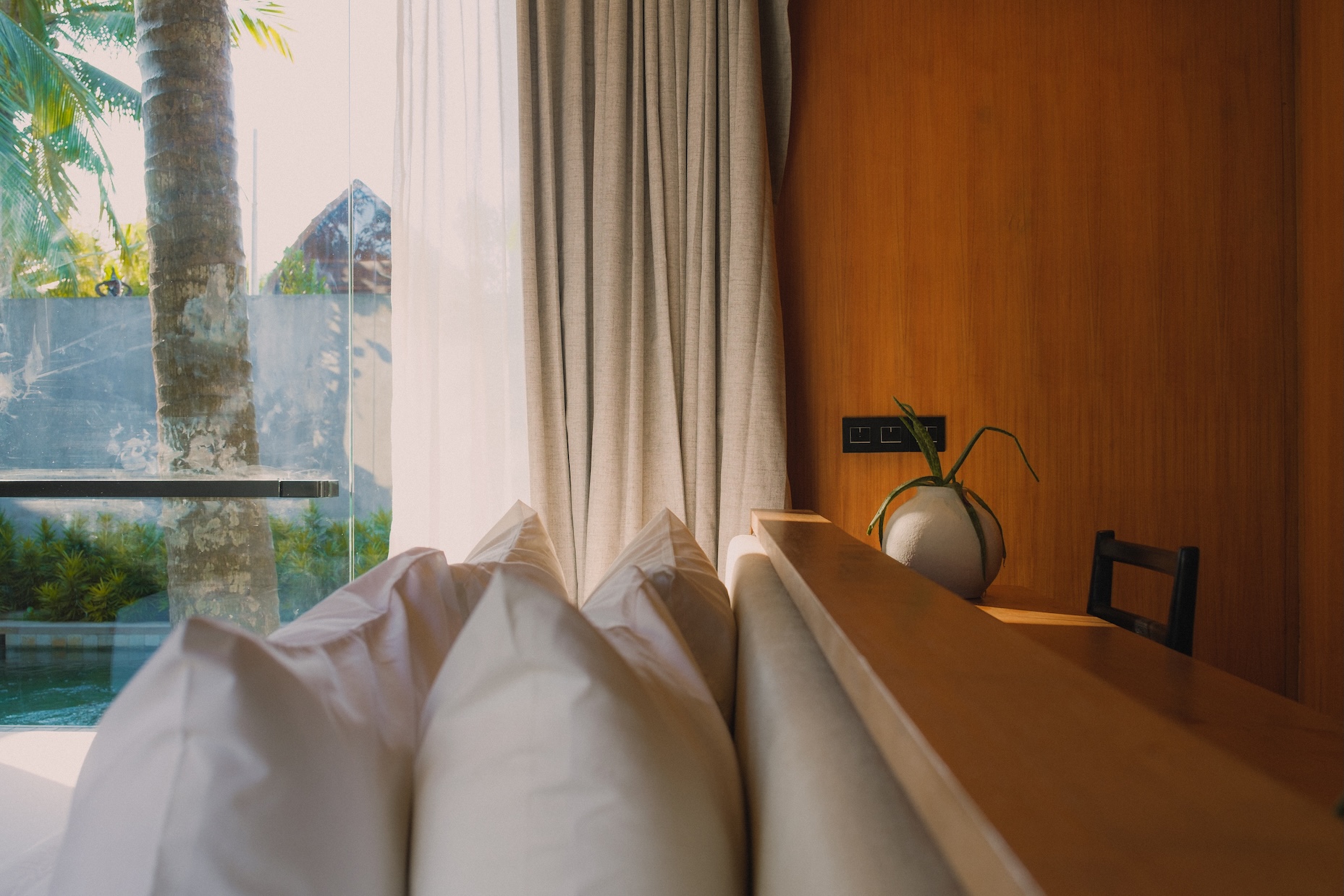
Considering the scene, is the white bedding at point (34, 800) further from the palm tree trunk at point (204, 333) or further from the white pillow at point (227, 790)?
the palm tree trunk at point (204, 333)

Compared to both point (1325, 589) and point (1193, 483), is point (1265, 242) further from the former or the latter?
point (1325, 589)

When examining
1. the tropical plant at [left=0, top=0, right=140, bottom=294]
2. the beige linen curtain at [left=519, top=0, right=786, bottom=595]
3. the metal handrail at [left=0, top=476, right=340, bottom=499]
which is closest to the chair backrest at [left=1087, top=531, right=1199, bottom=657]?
the beige linen curtain at [left=519, top=0, right=786, bottom=595]

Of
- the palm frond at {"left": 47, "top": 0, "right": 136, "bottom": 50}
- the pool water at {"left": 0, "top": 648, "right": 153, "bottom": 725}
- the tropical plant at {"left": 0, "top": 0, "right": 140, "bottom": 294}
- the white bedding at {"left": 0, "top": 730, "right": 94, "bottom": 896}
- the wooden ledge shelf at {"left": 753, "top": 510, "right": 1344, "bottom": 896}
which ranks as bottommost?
the pool water at {"left": 0, "top": 648, "right": 153, "bottom": 725}

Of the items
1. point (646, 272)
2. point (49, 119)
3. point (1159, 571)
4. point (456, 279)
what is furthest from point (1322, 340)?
point (49, 119)

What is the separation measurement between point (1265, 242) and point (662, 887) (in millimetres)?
2668

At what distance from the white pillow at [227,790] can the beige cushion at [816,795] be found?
24 centimetres

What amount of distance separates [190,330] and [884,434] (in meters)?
2.13

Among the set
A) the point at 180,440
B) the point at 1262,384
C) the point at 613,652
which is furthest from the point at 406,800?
the point at 1262,384

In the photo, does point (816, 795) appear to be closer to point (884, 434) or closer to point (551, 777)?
point (551, 777)

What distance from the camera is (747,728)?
70 centimetres

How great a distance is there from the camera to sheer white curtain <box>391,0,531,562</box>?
7.91 ft

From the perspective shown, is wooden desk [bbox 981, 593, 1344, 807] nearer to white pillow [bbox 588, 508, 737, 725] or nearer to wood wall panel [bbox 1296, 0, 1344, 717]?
white pillow [bbox 588, 508, 737, 725]

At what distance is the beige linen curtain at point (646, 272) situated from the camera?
229 cm

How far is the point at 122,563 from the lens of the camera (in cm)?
262
